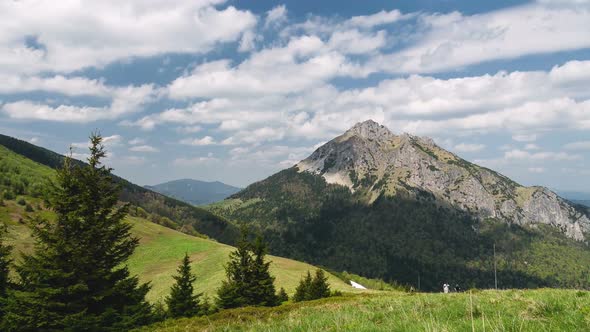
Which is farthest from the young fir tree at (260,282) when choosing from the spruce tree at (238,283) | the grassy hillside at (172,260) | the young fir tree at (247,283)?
the grassy hillside at (172,260)

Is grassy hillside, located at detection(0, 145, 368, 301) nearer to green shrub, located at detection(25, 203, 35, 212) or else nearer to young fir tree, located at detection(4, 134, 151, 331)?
green shrub, located at detection(25, 203, 35, 212)

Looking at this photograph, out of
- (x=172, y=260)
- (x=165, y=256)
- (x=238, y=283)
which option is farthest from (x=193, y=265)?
(x=238, y=283)

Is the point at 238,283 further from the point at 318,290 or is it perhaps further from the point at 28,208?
the point at 28,208

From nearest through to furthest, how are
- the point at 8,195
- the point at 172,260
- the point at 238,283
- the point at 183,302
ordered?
1. the point at 183,302
2. the point at 238,283
3. the point at 172,260
4. the point at 8,195

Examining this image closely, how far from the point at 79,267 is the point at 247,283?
2731 cm

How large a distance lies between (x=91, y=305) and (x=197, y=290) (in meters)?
56.7

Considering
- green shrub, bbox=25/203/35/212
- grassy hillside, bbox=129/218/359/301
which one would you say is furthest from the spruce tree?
green shrub, bbox=25/203/35/212

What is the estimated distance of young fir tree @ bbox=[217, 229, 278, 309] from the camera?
163 ft

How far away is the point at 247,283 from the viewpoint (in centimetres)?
5072

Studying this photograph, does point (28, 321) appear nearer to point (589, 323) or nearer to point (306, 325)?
point (306, 325)

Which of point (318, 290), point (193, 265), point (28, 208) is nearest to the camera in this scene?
point (318, 290)

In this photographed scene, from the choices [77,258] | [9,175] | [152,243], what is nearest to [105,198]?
[77,258]

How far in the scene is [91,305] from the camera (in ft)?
87.5

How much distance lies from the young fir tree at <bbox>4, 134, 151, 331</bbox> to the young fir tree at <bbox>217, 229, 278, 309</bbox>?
19.9 metres
